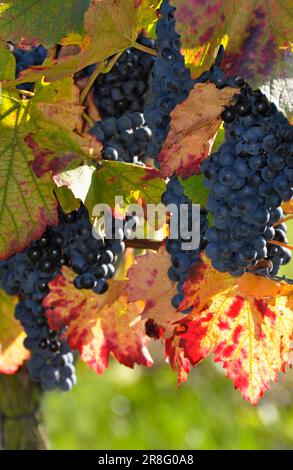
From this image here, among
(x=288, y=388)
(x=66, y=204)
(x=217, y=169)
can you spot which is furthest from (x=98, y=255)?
(x=288, y=388)

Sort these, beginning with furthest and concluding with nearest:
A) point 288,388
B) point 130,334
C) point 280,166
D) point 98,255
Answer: point 288,388 < point 130,334 < point 98,255 < point 280,166

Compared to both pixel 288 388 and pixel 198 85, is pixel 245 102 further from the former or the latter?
pixel 288 388

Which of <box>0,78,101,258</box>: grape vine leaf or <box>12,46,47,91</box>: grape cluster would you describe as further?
<box>12,46,47,91</box>: grape cluster

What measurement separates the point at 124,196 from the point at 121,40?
209mm

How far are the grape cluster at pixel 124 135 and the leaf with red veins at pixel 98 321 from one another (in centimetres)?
19

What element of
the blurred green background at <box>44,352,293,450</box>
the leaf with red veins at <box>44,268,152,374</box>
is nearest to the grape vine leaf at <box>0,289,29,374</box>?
the leaf with red veins at <box>44,268,152,374</box>

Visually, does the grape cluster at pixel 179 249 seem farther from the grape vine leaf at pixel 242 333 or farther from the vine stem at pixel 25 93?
the vine stem at pixel 25 93

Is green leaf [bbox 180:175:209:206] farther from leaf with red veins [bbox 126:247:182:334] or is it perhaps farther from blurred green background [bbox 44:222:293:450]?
blurred green background [bbox 44:222:293:450]

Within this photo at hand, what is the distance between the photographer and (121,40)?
1096 mm

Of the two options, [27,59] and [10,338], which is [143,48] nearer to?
[27,59]

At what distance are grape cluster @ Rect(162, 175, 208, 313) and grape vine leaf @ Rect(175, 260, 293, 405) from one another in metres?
0.04

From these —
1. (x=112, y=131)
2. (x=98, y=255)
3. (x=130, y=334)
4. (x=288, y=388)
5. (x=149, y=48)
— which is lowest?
(x=288, y=388)

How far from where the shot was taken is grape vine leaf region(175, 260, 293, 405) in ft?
3.81

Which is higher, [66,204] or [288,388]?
[66,204]
